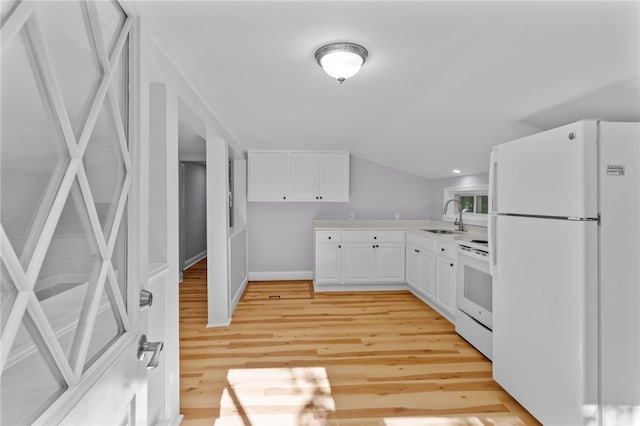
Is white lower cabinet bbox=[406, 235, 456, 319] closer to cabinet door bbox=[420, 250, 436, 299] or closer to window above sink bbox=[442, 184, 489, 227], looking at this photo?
cabinet door bbox=[420, 250, 436, 299]

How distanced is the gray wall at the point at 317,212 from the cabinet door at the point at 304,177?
35 centimetres

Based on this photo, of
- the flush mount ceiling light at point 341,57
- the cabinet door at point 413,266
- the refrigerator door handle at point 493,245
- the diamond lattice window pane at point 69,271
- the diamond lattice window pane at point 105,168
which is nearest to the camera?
the diamond lattice window pane at point 69,271

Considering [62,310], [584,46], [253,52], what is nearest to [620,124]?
[584,46]

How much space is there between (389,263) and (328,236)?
96 cm

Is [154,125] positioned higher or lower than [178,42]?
lower

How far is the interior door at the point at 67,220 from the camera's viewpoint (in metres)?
0.51

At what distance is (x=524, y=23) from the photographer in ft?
4.67

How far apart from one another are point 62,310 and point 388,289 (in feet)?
13.8

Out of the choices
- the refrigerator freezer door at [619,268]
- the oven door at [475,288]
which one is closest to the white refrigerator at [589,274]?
the refrigerator freezer door at [619,268]

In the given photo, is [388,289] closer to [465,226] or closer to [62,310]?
[465,226]

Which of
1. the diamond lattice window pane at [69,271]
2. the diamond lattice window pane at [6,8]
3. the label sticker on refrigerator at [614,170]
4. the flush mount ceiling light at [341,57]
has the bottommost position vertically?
the diamond lattice window pane at [69,271]

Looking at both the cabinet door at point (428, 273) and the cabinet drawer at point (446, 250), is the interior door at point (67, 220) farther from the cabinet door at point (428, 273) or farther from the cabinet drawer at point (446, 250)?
the cabinet door at point (428, 273)

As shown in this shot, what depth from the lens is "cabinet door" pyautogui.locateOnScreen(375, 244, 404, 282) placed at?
4.38 metres

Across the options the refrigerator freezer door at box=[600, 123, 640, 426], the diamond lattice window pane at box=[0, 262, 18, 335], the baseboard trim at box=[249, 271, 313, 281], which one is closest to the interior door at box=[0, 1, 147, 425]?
the diamond lattice window pane at box=[0, 262, 18, 335]
